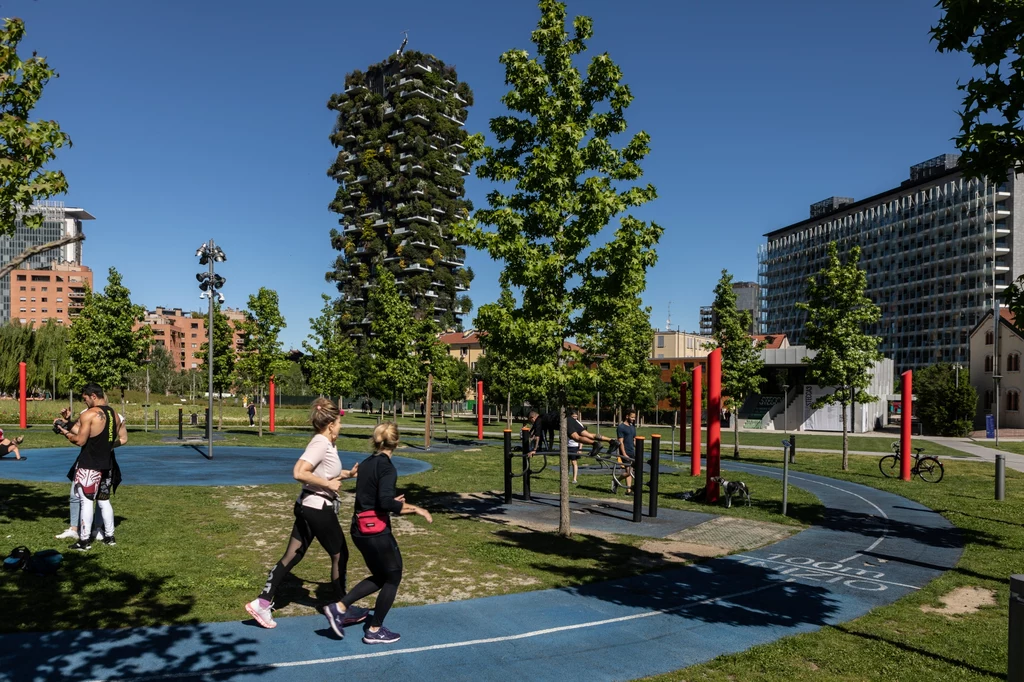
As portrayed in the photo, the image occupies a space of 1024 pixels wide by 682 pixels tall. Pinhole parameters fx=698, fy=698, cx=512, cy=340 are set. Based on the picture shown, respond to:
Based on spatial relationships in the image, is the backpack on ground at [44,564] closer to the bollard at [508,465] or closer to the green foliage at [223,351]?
the bollard at [508,465]

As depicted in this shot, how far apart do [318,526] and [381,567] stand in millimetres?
769

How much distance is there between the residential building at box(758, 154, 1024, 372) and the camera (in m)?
104

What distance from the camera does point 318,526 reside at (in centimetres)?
670

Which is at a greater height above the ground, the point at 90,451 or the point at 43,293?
the point at 43,293

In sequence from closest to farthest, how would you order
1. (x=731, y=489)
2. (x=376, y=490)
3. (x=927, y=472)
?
(x=376, y=490) < (x=731, y=489) < (x=927, y=472)

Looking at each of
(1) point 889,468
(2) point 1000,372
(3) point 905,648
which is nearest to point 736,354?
(1) point 889,468

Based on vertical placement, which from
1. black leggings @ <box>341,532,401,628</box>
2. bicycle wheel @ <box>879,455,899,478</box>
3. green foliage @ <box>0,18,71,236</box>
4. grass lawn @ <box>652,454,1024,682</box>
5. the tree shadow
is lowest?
bicycle wheel @ <box>879,455,899,478</box>

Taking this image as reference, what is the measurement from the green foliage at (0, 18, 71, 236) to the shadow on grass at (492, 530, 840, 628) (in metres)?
8.58

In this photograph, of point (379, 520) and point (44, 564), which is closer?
point (379, 520)

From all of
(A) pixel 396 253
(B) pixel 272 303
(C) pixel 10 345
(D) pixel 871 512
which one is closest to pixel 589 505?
(D) pixel 871 512

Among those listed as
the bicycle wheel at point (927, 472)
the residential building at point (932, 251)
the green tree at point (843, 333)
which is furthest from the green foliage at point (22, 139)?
the residential building at point (932, 251)

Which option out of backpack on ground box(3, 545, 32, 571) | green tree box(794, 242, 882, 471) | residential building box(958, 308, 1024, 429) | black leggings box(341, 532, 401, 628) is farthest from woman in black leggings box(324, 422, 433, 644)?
residential building box(958, 308, 1024, 429)

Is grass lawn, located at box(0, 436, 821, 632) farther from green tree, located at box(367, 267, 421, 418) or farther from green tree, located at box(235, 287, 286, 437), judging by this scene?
green tree, located at box(235, 287, 286, 437)

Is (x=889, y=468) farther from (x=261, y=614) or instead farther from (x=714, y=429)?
(x=261, y=614)
